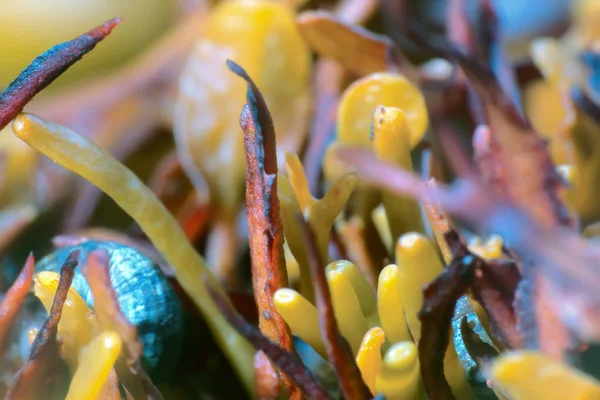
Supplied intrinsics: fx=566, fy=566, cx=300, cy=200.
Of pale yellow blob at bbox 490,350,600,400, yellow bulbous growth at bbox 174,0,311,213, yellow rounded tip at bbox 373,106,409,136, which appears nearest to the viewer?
pale yellow blob at bbox 490,350,600,400

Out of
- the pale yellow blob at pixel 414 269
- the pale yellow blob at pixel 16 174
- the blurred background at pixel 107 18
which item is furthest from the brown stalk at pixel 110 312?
the blurred background at pixel 107 18

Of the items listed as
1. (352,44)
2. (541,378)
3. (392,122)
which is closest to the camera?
(541,378)

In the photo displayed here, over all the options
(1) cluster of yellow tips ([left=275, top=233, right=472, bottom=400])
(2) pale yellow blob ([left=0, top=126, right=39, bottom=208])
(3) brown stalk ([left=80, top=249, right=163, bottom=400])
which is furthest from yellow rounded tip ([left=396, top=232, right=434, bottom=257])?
(2) pale yellow blob ([left=0, top=126, right=39, bottom=208])

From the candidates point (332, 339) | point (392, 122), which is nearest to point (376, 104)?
point (392, 122)

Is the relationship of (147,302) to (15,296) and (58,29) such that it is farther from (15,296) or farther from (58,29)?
(58,29)

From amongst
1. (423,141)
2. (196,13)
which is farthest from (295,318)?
(196,13)

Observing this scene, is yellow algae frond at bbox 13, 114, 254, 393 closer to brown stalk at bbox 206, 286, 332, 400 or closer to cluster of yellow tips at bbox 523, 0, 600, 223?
brown stalk at bbox 206, 286, 332, 400
